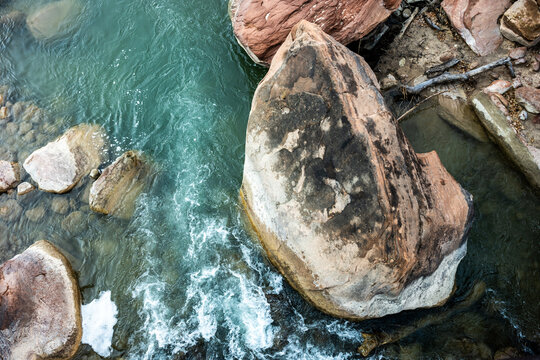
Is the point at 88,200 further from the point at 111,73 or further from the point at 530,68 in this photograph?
the point at 530,68

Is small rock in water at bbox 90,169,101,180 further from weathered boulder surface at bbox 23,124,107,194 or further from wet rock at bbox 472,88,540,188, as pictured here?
wet rock at bbox 472,88,540,188

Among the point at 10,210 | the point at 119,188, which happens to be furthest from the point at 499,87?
the point at 10,210

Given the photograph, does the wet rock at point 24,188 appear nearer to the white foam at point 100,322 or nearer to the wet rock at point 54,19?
the white foam at point 100,322

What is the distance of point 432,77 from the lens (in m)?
7.06

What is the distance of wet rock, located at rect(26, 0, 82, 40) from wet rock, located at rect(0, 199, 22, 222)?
12.9 feet

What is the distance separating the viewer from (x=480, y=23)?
713cm

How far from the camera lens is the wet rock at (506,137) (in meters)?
6.27

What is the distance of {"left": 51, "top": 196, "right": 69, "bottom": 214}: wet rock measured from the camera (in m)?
6.61

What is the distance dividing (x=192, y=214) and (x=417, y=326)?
4.06 metres

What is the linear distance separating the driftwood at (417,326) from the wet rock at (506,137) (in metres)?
2.18

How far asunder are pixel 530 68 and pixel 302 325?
6291mm

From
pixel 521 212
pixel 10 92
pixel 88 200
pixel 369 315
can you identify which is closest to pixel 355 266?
pixel 369 315

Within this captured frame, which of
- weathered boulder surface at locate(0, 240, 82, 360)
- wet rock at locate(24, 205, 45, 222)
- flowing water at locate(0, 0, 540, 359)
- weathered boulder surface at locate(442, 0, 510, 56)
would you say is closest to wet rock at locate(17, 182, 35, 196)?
flowing water at locate(0, 0, 540, 359)

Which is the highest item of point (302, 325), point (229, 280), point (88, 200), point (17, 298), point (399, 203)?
point (399, 203)
